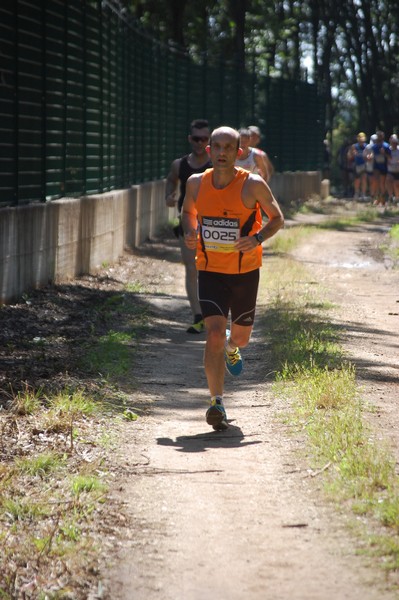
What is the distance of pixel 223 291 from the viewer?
25.6 ft

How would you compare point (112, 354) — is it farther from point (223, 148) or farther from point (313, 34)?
point (313, 34)

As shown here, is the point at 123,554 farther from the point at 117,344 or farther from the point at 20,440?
the point at 117,344

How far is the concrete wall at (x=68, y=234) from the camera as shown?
39.9 feet

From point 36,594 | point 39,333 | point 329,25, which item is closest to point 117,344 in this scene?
point 39,333

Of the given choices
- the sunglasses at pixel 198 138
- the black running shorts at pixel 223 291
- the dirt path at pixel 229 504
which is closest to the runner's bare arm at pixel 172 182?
the sunglasses at pixel 198 138

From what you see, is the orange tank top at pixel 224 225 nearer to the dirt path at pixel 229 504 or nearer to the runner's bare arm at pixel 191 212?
the runner's bare arm at pixel 191 212

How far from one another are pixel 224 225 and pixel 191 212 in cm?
53

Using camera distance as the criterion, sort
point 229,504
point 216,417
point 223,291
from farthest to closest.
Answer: point 223,291, point 216,417, point 229,504

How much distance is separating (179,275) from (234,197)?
31.6ft

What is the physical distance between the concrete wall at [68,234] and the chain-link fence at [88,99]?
0.23 m

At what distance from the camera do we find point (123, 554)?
5.21m

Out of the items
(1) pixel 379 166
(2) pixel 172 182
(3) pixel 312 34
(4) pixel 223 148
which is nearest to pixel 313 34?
(3) pixel 312 34

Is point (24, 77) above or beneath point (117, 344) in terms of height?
above

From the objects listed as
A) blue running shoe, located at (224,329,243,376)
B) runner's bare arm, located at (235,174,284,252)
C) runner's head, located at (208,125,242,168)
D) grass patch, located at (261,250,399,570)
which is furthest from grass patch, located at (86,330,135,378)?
runner's head, located at (208,125,242,168)
